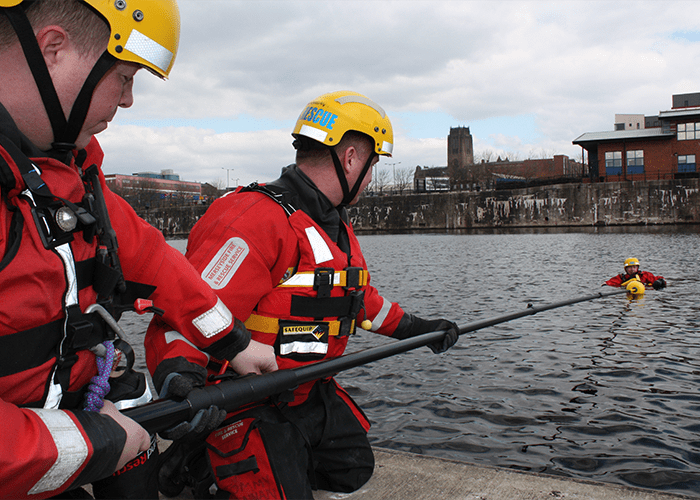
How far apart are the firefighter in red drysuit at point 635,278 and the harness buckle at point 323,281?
46.5ft

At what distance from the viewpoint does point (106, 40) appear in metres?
1.74

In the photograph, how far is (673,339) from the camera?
958 centimetres

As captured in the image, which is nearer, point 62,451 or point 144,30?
point 62,451

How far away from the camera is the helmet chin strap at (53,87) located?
1543mm

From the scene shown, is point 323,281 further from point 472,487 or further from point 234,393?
point 472,487

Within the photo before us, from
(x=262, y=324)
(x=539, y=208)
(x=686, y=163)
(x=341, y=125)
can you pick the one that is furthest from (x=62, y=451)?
(x=686, y=163)

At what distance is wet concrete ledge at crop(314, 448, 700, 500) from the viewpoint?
3045mm

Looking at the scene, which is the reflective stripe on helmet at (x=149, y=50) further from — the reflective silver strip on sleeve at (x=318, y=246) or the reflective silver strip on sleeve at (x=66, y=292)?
the reflective silver strip on sleeve at (x=318, y=246)

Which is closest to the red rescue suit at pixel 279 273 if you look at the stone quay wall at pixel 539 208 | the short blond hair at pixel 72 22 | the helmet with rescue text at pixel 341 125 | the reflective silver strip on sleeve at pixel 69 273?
the helmet with rescue text at pixel 341 125

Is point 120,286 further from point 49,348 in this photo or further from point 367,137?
point 367,137

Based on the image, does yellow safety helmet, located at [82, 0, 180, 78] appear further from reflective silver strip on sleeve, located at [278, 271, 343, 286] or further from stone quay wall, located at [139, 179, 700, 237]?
stone quay wall, located at [139, 179, 700, 237]

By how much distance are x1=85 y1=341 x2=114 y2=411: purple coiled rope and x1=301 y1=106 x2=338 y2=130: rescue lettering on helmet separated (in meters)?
1.85

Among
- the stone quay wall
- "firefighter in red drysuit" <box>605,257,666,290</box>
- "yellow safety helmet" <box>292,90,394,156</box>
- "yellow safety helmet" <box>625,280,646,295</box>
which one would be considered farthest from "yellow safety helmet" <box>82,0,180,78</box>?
the stone quay wall

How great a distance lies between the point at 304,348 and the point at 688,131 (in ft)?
197
